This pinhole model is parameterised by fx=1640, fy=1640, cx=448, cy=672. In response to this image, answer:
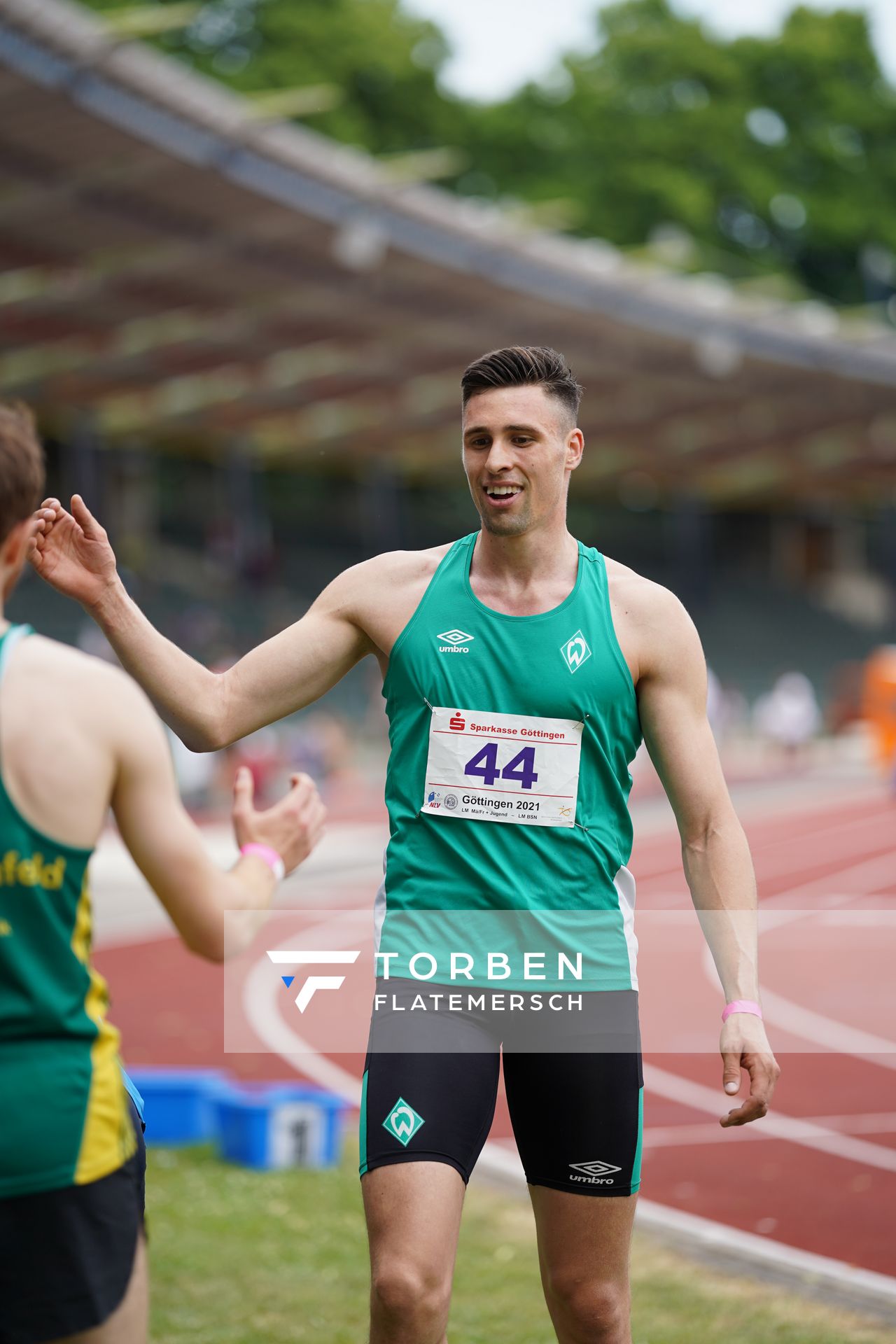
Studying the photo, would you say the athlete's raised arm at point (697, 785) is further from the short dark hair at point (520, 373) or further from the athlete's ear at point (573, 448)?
the short dark hair at point (520, 373)

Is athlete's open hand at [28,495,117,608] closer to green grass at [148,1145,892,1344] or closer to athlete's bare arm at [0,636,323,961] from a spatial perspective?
athlete's bare arm at [0,636,323,961]

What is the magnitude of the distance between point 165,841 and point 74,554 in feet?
3.60

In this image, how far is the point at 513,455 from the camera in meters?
3.45

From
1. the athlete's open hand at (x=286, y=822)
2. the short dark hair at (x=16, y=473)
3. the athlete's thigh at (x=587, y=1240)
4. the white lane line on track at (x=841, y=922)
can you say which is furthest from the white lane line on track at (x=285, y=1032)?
the short dark hair at (x=16, y=473)

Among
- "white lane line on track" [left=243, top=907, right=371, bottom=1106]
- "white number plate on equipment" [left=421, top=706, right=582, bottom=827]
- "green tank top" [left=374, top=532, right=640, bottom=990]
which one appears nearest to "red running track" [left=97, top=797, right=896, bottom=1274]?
"white lane line on track" [left=243, top=907, right=371, bottom=1106]

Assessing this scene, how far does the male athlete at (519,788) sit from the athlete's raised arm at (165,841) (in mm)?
811

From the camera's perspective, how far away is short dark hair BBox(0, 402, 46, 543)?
7.64 feet

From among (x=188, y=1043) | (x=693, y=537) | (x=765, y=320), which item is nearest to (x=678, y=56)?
(x=693, y=537)

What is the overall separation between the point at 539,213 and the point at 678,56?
26950mm

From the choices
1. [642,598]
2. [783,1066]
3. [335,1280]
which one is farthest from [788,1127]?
[642,598]

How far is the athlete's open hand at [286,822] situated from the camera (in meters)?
2.79

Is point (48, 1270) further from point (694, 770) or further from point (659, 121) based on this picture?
point (659, 121)

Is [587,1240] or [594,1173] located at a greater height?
[594,1173]

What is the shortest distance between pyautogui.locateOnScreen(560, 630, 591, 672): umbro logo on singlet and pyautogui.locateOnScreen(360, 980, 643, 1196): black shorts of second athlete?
0.67 metres
